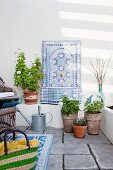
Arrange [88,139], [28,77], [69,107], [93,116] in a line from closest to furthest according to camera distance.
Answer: [88,139], [93,116], [69,107], [28,77]

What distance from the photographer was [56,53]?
13.7ft

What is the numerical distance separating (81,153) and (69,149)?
20 centimetres

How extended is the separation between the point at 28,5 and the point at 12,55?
37.5 inches

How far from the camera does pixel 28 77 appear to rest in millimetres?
3945

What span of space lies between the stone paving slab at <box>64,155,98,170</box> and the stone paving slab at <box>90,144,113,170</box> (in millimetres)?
71

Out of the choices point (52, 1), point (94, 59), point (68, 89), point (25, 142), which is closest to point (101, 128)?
point (68, 89)

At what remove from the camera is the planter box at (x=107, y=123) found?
10.1 ft

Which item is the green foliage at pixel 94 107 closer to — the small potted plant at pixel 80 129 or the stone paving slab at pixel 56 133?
the small potted plant at pixel 80 129

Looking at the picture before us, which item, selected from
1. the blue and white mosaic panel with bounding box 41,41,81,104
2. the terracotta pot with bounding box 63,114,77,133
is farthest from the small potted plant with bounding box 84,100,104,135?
the blue and white mosaic panel with bounding box 41,41,81,104

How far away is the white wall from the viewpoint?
418 centimetres

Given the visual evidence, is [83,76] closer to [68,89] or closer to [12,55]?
[68,89]

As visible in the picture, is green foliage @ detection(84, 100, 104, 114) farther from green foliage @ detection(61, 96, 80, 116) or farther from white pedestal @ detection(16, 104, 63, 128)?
white pedestal @ detection(16, 104, 63, 128)

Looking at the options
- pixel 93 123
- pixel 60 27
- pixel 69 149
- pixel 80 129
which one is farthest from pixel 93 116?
pixel 60 27

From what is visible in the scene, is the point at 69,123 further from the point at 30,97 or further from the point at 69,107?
the point at 30,97
